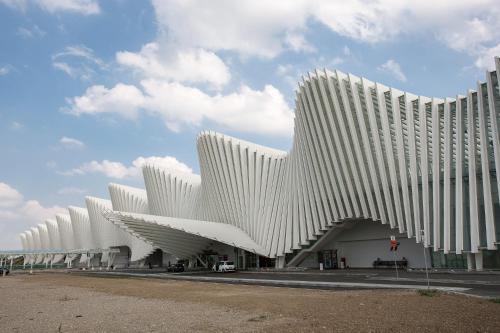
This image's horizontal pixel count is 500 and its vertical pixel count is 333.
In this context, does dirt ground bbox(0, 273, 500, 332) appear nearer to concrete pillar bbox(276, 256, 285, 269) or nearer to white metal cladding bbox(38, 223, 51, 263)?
concrete pillar bbox(276, 256, 285, 269)

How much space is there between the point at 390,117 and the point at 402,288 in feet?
59.2

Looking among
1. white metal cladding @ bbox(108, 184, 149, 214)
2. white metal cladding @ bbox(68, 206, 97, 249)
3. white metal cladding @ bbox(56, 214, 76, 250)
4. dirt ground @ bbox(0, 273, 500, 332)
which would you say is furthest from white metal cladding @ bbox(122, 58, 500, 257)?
white metal cladding @ bbox(56, 214, 76, 250)

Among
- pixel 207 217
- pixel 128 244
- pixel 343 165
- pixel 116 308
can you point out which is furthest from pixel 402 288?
pixel 128 244

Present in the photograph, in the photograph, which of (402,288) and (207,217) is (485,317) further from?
(207,217)

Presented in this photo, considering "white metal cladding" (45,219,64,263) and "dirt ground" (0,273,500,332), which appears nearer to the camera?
"dirt ground" (0,273,500,332)

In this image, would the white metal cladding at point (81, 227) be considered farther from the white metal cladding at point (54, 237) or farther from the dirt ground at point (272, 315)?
the dirt ground at point (272, 315)

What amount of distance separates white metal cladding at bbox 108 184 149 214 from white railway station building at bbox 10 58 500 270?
1996cm

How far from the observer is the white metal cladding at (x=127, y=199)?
77438mm

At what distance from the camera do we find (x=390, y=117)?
110ft

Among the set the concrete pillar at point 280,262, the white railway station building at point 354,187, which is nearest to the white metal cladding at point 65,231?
the white railway station building at point 354,187

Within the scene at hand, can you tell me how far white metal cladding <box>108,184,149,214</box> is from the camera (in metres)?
77.4

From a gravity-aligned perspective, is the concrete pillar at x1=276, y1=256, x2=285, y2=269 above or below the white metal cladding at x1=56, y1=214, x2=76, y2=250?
below

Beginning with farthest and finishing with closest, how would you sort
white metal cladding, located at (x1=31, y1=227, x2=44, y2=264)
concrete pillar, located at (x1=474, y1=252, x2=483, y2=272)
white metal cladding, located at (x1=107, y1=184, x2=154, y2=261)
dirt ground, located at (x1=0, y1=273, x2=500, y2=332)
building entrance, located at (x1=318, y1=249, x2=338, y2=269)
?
white metal cladding, located at (x1=31, y1=227, x2=44, y2=264) < white metal cladding, located at (x1=107, y1=184, x2=154, y2=261) < building entrance, located at (x1=318, y1=249, x2=338, y2=269) < concrete pillar, located at (x1=474, y1=252, x2=483, y2=272) < dirt ground, located at (x1=0, y1=273, x2=500, y2=332)

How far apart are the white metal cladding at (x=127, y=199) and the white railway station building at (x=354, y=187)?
20.0 metres
